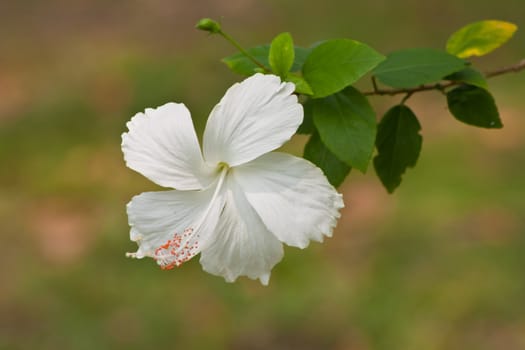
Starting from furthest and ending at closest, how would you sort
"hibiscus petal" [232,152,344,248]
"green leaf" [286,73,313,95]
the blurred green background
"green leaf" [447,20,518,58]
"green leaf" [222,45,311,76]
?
the blurred green background, "green leaf" [447,20,518,58], "green leaf" [222,45,311,76], "green leaf" [286,73,313,95], "hibiscus petal" [232,152,344,248]

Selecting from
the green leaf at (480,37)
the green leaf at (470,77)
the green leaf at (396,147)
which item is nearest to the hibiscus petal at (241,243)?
the green leaf at (396,147)

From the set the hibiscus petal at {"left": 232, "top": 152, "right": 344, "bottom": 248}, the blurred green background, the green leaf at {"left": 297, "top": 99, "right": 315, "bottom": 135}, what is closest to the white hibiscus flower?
the hibiscus petal at {"left": 232, "top": 152, "right": 344, "bottom": 248}

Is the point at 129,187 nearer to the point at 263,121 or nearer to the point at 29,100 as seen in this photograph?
the point at 29,100

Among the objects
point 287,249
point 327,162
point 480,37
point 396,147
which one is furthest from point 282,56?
point 287,249

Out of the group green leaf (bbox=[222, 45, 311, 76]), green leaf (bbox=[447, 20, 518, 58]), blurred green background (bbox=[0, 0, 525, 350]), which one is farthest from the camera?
blurred green background (bbox=[0, 0, 525, 350])

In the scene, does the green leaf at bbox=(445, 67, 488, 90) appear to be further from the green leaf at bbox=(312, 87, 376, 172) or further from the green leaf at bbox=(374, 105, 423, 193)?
the green leaf at bbox=(312, 87, 376, 172)

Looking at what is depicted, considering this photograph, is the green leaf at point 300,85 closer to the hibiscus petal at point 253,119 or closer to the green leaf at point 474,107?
the hibiscus petal at point 253,119

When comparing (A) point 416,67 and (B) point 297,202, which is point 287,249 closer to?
(A) point 416,67
